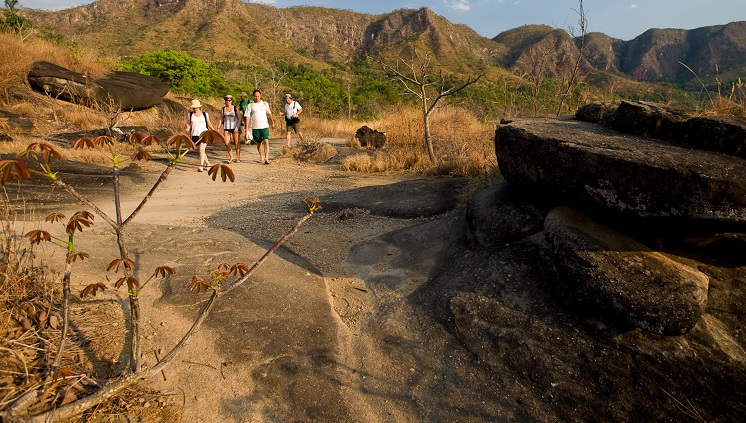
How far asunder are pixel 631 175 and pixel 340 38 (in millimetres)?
102166

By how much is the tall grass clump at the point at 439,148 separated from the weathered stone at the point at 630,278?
10.0 feet

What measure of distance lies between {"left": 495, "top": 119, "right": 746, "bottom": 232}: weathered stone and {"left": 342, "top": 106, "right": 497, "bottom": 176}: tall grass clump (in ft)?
8.05

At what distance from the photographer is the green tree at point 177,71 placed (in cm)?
2067

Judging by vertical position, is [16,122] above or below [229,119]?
above

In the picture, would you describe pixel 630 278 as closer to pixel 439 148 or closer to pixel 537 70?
pixel 439 148

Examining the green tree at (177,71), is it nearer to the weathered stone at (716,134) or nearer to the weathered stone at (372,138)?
the weathered stone at (372,138)

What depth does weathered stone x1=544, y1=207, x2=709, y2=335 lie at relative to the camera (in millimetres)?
2031

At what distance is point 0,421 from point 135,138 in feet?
3.80

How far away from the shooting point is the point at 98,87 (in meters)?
13.1

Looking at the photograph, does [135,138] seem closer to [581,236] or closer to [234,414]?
[234,414]

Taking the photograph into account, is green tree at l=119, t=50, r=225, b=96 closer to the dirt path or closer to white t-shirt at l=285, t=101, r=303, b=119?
white t-shirt at l=285, t=101, r=303, b=119

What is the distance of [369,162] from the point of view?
330 inches

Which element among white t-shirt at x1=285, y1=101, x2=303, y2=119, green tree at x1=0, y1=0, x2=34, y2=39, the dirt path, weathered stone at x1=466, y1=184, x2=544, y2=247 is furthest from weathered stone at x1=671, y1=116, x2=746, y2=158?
green tree at x1=0, y1=0, x2=34, y2=39

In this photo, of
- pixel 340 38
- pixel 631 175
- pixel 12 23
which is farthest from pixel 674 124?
pixel 340 38
